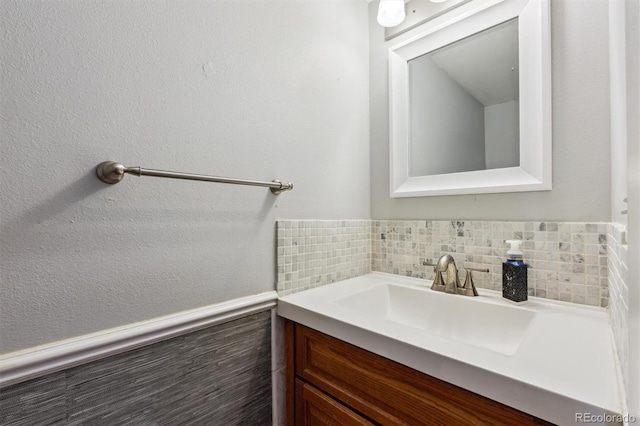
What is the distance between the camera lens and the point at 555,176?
82cm

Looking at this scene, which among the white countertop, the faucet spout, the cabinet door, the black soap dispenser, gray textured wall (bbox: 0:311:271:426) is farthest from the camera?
the faucet spout

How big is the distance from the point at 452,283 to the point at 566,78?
0.69 metres

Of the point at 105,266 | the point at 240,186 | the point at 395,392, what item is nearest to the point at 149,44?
the point at 240,186

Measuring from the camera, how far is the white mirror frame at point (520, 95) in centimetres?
84

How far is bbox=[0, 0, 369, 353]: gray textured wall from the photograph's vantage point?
499mm

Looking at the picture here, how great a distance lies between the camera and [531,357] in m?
0.50

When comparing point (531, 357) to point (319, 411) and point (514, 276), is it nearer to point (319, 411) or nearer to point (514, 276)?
point (514, 276)

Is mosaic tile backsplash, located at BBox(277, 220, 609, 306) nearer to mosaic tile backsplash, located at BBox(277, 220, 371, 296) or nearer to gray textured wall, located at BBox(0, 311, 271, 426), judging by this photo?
mosaic tile backsplash, located at BBox(277, 220, 371, 296)

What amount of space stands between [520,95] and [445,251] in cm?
56

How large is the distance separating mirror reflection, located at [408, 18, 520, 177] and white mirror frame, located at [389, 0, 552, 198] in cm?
2

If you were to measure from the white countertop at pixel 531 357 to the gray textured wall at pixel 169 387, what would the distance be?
0.63 ft

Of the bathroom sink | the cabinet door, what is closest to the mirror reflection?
the bathroom sink

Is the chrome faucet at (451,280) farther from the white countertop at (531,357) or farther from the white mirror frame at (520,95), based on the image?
the white mirror frame at (520,95)

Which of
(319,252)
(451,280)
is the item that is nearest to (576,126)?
(451,280)
